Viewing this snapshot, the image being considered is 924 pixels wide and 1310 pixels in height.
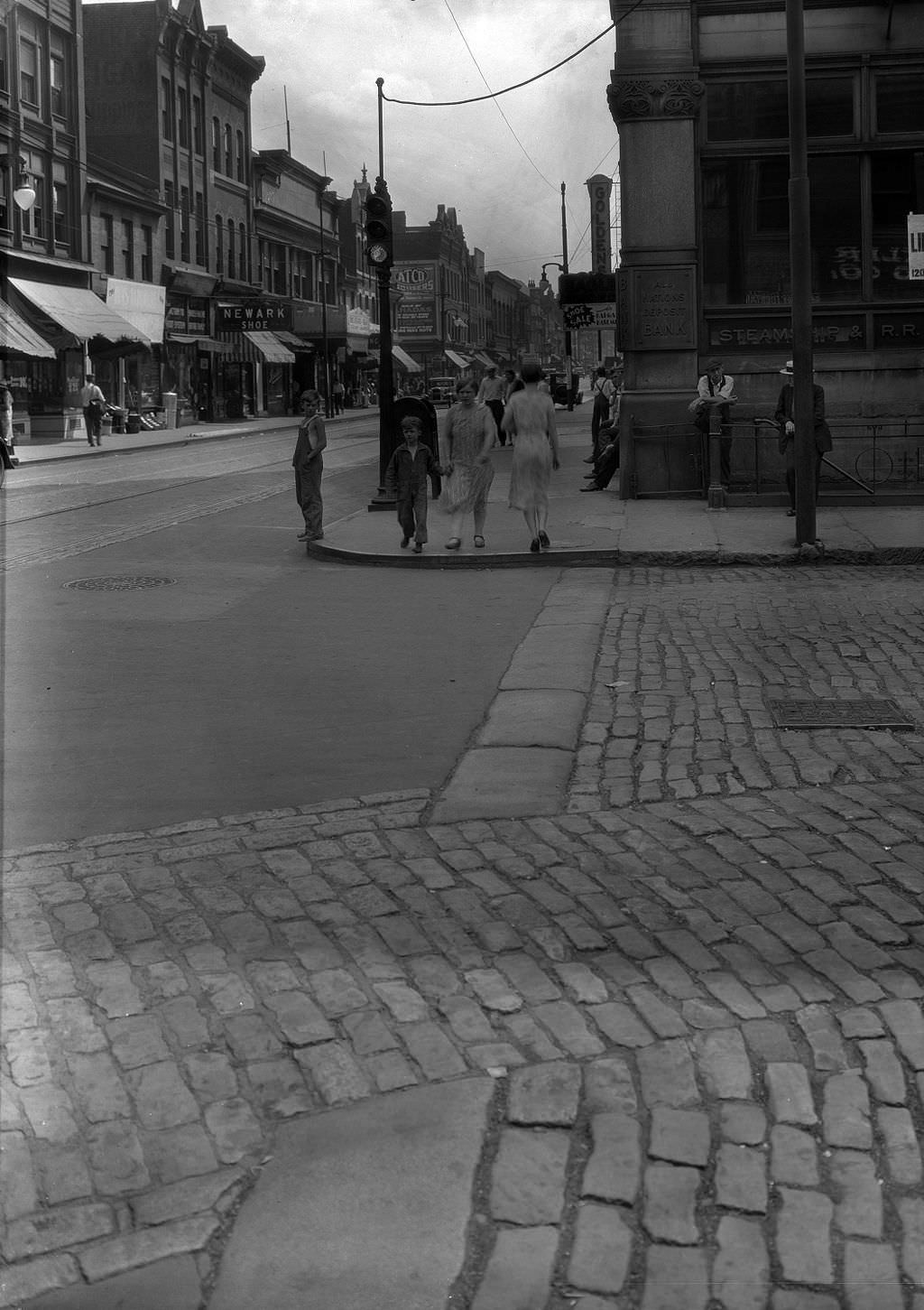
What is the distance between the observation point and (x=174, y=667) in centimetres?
933

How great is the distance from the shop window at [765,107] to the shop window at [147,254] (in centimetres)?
3982

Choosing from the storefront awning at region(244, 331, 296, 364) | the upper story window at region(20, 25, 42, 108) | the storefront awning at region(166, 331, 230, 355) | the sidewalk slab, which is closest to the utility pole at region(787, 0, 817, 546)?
the sidewalk slab

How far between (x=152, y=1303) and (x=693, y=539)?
42.2ft

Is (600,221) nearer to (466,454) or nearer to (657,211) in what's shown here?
(657,211)

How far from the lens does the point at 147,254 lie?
57062mm

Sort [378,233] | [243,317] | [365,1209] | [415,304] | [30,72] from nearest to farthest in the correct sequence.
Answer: [365,1209]
[378,233]
[30,72]
[243,317]
[415,304]

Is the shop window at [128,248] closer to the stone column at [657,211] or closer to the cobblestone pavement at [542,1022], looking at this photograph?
the stone column at [657,211]

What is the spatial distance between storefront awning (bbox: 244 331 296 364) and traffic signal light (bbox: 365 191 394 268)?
157 ft

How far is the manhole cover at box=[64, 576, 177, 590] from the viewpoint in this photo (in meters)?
13.0

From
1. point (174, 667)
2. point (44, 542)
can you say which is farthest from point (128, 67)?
point (174, 667)

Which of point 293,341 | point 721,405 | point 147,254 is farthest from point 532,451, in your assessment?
point 293,341

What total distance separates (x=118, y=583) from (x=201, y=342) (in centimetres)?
4907

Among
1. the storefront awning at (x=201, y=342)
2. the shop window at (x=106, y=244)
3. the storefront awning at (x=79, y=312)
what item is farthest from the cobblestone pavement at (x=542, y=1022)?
the storefront awning at (x=201, y=342)

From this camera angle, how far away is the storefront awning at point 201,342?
192 ft
